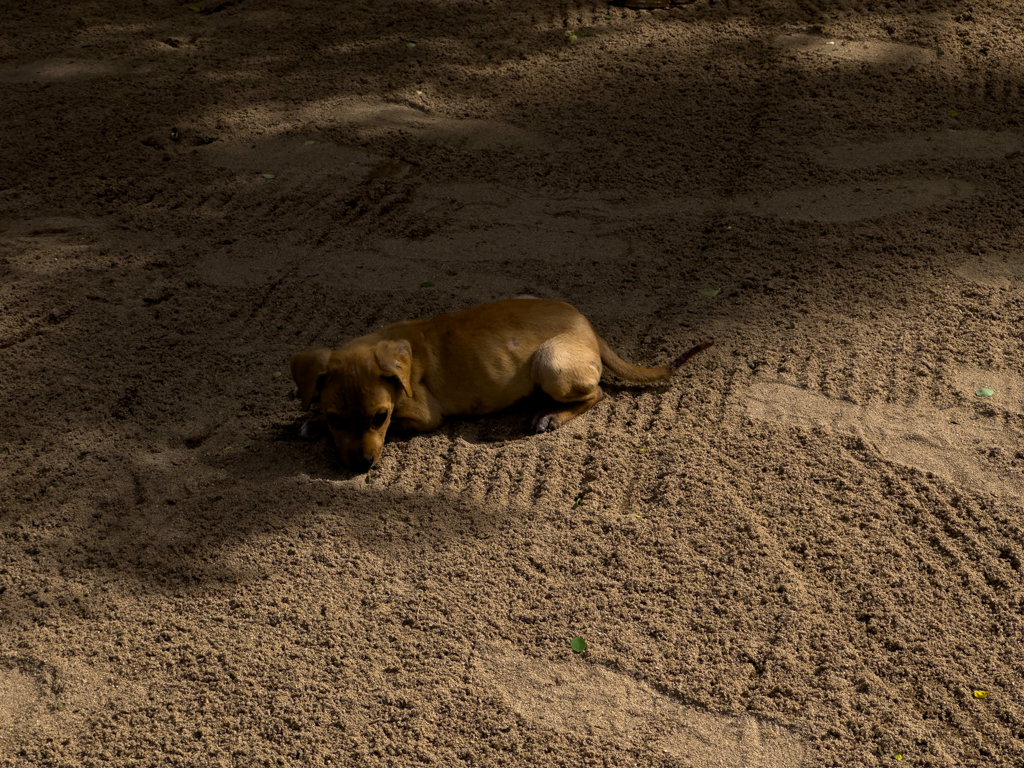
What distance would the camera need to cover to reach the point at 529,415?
5.09 metres

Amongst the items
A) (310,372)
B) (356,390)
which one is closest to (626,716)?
(356,390)

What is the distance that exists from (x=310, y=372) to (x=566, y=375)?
1.37 meters

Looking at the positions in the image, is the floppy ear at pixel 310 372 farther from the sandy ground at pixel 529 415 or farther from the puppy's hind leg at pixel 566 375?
the puppy's hind leg at pixel 566 375

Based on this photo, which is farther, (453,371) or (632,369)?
(632,369)

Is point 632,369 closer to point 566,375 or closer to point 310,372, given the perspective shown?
point 566,375

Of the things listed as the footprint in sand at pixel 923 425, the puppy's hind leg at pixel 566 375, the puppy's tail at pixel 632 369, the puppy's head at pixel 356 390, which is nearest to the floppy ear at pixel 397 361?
the puppy's head at pixel 356 390

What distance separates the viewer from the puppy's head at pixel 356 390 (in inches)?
179

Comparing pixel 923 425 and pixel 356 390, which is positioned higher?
pixel 356 390

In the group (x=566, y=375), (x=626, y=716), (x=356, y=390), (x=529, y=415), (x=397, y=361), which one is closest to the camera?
(x=626, y=716)

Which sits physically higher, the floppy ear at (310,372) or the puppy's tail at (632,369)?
the floppy ear at (310,372)

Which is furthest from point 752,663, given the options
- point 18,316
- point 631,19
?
point 631,19

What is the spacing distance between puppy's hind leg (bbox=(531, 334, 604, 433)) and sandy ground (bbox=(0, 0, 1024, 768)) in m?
0.14

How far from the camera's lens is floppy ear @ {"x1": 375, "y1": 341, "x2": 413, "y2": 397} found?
458 cm

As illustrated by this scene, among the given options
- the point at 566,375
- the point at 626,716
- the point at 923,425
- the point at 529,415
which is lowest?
the point at 626,716
